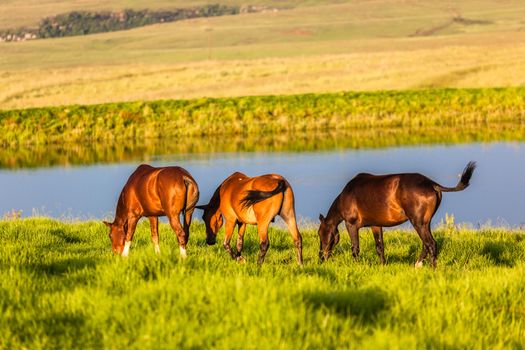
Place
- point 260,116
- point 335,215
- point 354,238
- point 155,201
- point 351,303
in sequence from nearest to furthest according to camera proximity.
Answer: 1. point 351,303
2. point 155,201
3. point 354,238
4. point 335,215
5. point 260,116

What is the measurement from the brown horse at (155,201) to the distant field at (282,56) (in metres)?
41.0

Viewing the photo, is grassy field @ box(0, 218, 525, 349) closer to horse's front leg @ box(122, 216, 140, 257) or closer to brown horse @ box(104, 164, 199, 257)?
brown horse @ box(104, 164, 199, 257)

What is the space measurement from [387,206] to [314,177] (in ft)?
58.2

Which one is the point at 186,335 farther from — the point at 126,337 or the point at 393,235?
the point at 393,235

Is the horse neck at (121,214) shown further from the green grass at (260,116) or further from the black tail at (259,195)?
the green grass at (260,116)

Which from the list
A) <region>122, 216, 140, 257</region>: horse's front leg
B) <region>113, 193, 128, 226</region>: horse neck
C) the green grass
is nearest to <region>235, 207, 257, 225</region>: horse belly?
<region>122, 216, 140, 257</region>: horse's front leg

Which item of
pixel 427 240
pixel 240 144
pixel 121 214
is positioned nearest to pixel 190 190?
pixel 121 214

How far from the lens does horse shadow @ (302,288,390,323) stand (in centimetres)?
693

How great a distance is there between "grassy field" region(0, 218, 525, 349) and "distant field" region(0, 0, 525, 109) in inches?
1774

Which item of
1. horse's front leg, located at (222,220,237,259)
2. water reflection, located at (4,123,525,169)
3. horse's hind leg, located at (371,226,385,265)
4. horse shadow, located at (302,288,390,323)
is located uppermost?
horse shadow, located at (302,288,390,323)

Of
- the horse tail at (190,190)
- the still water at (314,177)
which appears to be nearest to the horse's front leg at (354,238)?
the horse tail at (190,190)

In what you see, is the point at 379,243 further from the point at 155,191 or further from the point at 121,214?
the point at 121,214

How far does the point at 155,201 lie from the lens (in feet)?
38.8

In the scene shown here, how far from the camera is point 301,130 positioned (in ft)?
138
